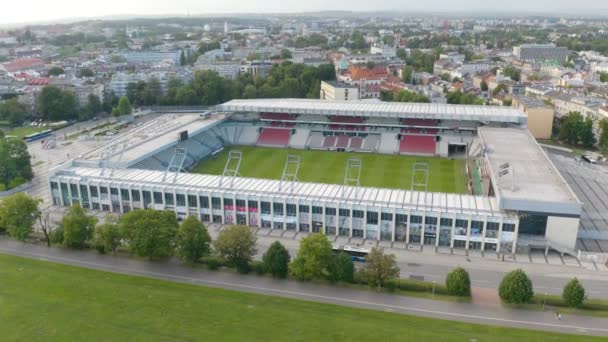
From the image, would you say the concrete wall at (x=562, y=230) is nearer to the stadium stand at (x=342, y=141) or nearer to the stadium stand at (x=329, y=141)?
the stadium stand at (x=342, y=141)

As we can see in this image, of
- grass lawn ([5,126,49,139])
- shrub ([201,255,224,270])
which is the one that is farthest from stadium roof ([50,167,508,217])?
grass lawn ([5,126,49,139])

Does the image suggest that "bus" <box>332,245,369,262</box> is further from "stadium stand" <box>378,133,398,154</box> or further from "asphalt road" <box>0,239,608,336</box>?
"stadium stand" <box>378,133,398,154</box>

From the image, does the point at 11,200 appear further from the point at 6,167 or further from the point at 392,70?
the point at 392,70

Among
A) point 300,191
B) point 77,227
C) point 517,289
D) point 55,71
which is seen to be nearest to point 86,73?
point 55,71

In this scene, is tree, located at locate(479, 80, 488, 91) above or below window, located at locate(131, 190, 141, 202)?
above

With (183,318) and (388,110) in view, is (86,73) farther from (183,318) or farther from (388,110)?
(183,318)

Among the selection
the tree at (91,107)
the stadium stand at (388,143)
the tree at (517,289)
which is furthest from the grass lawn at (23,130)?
the tree at (517,289)

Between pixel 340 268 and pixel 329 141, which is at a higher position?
pixel 340 268
